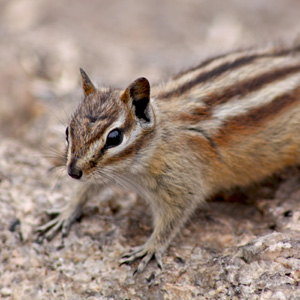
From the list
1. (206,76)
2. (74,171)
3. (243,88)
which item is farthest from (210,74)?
(74,171)

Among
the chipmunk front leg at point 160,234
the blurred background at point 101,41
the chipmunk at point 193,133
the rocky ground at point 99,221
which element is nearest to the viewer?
the rocky ground at point 99,221

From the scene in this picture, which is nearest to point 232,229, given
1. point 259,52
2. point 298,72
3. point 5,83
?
point 298,72

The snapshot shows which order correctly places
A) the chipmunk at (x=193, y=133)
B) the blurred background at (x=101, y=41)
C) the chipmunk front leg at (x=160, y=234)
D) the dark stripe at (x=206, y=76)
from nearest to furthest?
the chipmunk at (x=193, y=133) < the chipmunk front leg at (x=160, y=234) < the dark stripe at (x=206, y=76) < the blurred background at (x=101, y=41)

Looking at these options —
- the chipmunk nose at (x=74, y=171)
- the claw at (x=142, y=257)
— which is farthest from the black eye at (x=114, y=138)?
the claw at (x=142, y=257)

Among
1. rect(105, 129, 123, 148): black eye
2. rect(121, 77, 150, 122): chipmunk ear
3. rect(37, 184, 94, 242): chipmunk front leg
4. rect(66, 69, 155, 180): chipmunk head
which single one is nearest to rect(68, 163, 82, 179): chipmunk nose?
rect(66, 69, 155, 180): chipmunk head

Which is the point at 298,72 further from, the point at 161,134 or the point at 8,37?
the point at 8,37

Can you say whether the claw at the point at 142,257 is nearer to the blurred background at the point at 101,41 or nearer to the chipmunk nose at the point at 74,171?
the chipmunk nose at the point at 74,171

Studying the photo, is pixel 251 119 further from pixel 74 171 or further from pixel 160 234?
pixel 74 171
